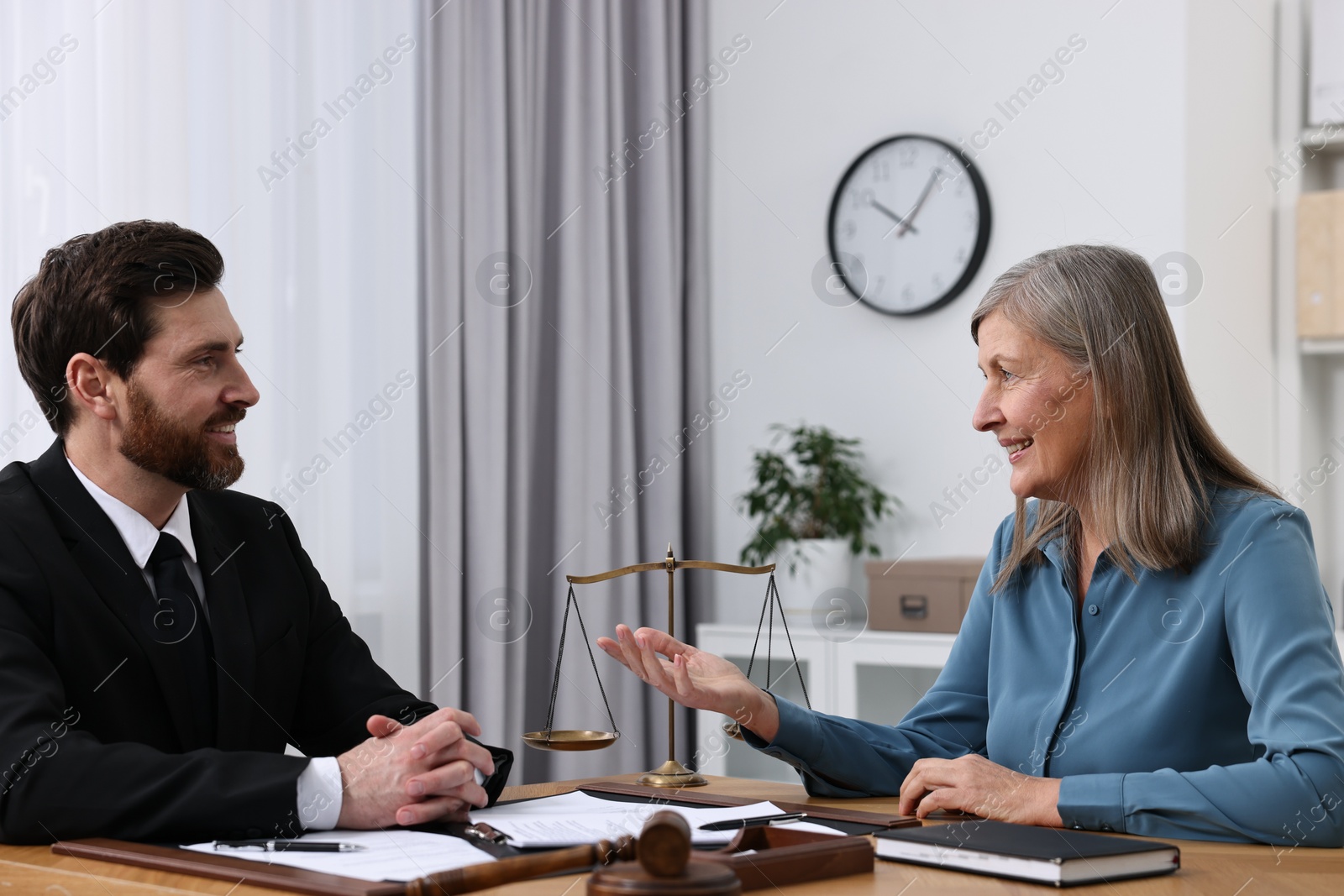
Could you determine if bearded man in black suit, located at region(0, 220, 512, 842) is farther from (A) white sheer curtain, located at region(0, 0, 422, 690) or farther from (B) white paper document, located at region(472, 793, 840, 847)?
(A) white sheer curtain, located at region(0, 0, 422, 690)

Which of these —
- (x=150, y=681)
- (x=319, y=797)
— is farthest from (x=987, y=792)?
(x=150, y=681)

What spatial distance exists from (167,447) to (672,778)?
0.81m

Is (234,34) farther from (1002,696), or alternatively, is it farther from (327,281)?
(1002,696)

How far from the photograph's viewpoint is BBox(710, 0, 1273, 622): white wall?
10.8 ft

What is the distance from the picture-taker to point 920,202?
375 centimetres

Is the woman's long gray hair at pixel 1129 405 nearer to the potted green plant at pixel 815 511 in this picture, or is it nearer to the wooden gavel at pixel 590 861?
the wooden gavel at pixel 590 861

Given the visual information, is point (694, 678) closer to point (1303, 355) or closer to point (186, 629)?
point (186, 629)

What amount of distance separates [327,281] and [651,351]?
1130 millimetres

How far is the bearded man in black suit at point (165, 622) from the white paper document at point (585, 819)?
0.06 metres

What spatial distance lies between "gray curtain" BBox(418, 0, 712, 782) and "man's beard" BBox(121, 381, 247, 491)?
60.1 inches

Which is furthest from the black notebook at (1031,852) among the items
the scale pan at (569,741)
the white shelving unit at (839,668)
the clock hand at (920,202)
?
the clock hand at (920,202)

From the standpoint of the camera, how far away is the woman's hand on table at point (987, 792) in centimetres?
150

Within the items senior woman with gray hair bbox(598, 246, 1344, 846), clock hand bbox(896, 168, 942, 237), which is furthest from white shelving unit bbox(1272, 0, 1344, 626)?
senior woman with gray hair bbox(598, 246, 1344, 846)

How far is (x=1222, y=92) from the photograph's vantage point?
334cm
